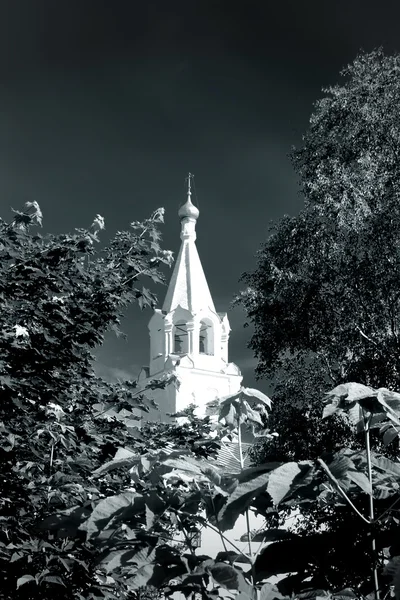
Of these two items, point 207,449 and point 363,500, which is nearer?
point 363,500

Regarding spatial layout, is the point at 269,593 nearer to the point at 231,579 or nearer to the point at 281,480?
the point at 231,579

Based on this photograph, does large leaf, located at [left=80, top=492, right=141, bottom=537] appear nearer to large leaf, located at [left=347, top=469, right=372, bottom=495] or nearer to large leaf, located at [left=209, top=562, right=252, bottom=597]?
large leaf, located at [left=209, top=562, right=252, bottom=597]

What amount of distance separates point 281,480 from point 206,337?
3952cm

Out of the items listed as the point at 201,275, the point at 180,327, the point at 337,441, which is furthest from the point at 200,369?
the point at 337,441

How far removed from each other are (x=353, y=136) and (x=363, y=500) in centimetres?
1555

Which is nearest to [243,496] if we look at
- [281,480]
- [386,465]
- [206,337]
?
[281,480]

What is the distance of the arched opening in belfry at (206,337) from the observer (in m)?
40.0

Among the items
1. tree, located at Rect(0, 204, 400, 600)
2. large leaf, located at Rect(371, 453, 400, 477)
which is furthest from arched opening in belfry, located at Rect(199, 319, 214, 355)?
large leaf, located at Rect(371, 453, 400, 477)

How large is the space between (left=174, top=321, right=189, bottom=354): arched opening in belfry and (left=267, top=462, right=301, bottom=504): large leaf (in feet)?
125

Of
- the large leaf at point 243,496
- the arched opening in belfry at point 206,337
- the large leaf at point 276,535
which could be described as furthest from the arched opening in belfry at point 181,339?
the large leaf at point 243,496

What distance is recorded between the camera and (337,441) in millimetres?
15062

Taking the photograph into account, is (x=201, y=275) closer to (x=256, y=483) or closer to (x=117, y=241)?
(x=117, y=241)

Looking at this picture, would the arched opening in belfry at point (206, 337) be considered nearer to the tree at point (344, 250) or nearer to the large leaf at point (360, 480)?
the tree at point (344, 250)

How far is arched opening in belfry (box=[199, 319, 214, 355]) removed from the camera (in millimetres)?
40031
